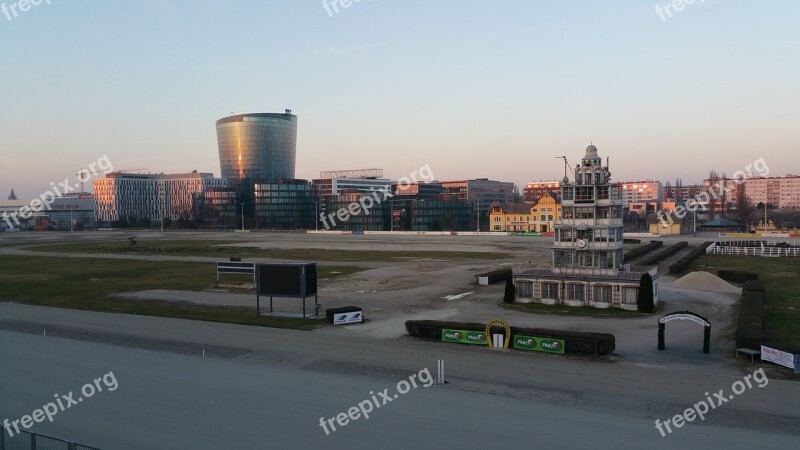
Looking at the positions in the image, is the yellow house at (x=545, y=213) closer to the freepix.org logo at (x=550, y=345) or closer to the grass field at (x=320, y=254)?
the grass field at (x=320, y=254)

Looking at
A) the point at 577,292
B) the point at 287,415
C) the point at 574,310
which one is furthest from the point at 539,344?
the point at 577,292

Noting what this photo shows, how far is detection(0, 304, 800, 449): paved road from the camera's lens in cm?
1992

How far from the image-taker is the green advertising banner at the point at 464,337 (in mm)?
33344

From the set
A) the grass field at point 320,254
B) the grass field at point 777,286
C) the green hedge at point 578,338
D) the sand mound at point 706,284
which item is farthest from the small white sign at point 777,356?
the grass field at point 320,254

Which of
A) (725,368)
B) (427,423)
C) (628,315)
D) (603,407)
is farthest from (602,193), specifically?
(427,423)

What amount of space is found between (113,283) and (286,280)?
34107mm

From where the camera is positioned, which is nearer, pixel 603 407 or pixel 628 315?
pixel 603 407

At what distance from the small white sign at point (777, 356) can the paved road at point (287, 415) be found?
9041 mm

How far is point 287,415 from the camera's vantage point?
874 inches

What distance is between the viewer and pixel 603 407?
893 inches

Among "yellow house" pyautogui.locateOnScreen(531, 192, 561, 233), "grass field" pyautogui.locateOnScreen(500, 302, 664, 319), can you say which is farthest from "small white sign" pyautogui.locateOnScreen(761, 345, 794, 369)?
"yellow house" pyautogui.locateOnScreen(531, 192, 561, 233)

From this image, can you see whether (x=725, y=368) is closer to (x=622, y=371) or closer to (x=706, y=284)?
(x=622, y=371)

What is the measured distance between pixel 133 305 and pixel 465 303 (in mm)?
28591

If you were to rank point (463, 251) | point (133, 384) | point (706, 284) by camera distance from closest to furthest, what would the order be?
1. point (133, 384)
2. point (706, 284)
3. point (463, 251)
